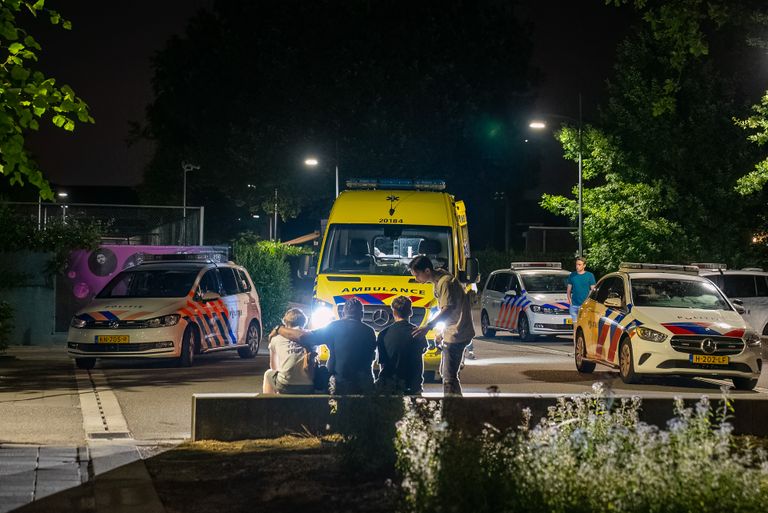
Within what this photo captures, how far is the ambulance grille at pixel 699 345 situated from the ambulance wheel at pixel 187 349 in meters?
7.56

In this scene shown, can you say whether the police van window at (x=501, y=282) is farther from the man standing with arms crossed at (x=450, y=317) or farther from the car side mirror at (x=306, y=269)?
the man standing with arms crossed at (x=450, y=317)

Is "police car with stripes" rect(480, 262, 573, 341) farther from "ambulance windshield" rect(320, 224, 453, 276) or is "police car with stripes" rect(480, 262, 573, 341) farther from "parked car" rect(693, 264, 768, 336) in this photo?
"ambulance windshield" rect(320, 224, 453, 276)

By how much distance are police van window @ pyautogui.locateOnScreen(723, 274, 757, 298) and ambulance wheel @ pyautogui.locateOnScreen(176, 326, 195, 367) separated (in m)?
11.1

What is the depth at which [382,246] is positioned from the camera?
17.7 metres

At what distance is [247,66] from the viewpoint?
176ft

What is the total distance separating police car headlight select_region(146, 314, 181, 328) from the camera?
62.4 ft

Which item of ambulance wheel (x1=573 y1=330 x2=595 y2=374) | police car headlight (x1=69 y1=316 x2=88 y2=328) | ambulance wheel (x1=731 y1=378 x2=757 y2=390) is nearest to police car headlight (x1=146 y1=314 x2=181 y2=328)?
police car headlight (x1=69 y1=316 x2=88 y2=328)

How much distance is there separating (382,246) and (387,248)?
8cm

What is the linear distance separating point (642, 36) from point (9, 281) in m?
20.1

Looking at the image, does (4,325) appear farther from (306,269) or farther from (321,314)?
(321,314)

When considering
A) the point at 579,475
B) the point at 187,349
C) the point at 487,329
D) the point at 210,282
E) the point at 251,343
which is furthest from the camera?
the point at 487,329

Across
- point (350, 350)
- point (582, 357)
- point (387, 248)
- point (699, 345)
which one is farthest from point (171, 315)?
point (350, 350)

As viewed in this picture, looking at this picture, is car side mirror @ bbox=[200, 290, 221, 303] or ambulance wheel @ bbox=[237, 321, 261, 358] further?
ambulance wheel @ bbox=[237, 321, 261, 358]

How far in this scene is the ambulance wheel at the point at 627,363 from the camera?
54.8 feet
